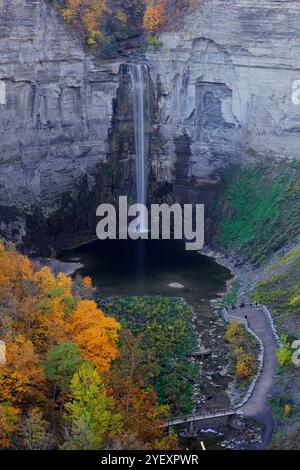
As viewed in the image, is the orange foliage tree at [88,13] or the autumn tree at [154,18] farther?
the autumn tree at [154,18]

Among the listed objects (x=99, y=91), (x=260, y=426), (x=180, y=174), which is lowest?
(x=260, y=426)

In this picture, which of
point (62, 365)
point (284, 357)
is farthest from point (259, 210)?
point (62, 365)

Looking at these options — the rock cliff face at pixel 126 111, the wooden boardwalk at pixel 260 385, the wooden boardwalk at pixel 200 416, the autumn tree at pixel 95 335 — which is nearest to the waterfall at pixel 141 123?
the rock cliff face at pixel 126 111

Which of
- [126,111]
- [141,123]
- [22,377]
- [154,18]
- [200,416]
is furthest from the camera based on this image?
[141,123]

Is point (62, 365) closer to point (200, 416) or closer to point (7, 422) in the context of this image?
point (7, 422)

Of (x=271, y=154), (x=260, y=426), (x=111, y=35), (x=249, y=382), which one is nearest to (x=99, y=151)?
(x=111, y=35)

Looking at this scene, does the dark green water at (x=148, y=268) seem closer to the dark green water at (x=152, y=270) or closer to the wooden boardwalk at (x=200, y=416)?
the dark green water at (x=152, y=270)

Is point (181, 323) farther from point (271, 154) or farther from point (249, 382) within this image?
point (271, 154)
